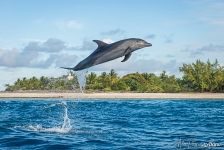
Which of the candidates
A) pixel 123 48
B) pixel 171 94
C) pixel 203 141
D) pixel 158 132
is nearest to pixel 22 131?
pixel 158 132

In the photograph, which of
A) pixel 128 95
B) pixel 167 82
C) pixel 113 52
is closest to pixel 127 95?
pixel 128 95

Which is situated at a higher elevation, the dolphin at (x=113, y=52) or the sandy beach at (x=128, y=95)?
the dolphin at (x=113, y=52)

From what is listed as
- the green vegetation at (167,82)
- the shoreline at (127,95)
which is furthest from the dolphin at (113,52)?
the green vegetation at (167,82)

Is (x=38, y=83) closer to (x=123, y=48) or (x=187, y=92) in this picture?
(x=187, y=92)

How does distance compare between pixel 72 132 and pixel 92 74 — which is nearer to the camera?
pixel 72 132

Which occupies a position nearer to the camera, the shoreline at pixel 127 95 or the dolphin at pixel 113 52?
the dolphin at pixel 113 52

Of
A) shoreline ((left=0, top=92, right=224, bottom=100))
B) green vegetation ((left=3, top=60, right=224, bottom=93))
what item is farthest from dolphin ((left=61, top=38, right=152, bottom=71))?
green vegetation ((left=3, top=60, right=224, bottom=93))

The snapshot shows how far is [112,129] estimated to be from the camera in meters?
21.9

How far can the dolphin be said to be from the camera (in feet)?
33.7

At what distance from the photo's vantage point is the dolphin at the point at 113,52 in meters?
10.3

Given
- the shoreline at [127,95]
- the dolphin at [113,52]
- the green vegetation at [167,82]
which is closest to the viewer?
the dolphin at [113,52]

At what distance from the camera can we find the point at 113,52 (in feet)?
33.9

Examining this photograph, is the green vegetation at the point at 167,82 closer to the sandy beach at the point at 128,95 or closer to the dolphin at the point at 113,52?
the sandy beach at the point at 128,95

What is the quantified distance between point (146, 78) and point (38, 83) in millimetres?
28372
